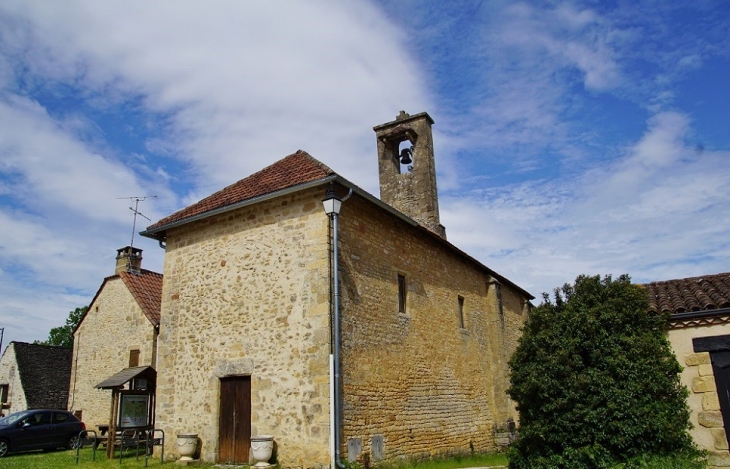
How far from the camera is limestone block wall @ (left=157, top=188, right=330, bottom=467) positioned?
9719 millimetres

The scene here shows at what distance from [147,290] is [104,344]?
234cm

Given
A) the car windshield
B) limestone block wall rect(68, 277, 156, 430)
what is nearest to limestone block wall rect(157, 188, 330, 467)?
limestone block wall rect(68, 277, 156, 430)

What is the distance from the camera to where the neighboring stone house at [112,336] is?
1758cm

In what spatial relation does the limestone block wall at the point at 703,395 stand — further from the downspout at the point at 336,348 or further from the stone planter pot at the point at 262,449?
the stone planter pot at the point at 262,449

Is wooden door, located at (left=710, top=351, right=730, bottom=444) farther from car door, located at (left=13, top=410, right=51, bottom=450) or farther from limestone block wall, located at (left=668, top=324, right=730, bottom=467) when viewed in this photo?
car door, located at (left=13, top=410, right=51, bottom=450)

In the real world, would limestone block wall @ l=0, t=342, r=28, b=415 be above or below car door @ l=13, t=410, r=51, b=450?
above

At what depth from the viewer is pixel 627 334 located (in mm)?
9117

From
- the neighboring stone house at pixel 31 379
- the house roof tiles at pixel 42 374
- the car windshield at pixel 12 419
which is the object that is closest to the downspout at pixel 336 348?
the car windshield at pixel 12 419

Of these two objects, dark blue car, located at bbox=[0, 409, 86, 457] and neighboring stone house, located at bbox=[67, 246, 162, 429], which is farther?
neighboring stone house, located at bbox=[67, 246, 162, 429]

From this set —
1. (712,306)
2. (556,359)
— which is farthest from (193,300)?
(712,306)

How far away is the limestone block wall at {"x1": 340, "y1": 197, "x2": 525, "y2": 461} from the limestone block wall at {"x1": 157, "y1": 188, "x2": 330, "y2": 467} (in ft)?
1.96

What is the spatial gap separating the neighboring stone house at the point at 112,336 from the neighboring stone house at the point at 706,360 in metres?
14.4

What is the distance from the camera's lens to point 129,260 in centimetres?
2000

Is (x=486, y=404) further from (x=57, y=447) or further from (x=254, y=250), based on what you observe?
(x=57, y=447)
